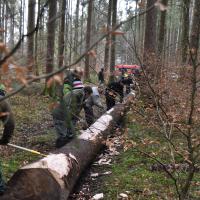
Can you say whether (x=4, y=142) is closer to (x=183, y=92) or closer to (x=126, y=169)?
(x=126, y=169)

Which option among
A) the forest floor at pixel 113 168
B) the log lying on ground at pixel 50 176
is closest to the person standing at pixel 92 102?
the forest floor at pixel 113 168

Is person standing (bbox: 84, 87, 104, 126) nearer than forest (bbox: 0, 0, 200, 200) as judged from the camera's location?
No

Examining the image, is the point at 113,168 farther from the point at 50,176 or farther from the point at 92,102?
the point at 92,102

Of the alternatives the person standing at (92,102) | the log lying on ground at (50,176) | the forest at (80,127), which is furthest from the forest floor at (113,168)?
the person standing at (92,102)

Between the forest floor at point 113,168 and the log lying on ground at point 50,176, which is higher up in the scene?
the log lying on ground at point 50,176

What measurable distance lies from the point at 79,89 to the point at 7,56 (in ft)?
21.6

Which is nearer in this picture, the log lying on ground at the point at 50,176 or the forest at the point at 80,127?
the forest at the point at 80,127

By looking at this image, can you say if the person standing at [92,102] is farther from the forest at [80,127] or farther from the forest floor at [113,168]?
the forest floor at [113,168]

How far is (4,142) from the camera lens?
4723 millimetres

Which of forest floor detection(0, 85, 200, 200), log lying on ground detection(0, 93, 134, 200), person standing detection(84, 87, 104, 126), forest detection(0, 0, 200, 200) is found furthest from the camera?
person standing detection(84, 87, 104, 126)

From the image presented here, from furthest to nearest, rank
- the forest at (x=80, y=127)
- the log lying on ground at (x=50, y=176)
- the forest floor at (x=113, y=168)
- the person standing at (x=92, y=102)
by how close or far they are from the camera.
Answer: the person standing at (x=92, y=102) < the forest floor at (x=113, y=168) < the log lying on ground at (x=50, y=176) < the forest at (x=80, y=127)

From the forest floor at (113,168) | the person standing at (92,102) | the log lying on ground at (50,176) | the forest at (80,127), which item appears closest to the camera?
the forest at (80,127)

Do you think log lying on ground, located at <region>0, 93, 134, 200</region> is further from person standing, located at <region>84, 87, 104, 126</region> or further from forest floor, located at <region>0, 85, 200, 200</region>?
person standing, located at <region>84, 87, 104, 126</region>

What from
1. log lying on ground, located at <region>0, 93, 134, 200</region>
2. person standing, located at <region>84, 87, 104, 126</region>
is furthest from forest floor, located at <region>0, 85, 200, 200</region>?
person standing, located at <region>84, 87, 104, 126</region>
